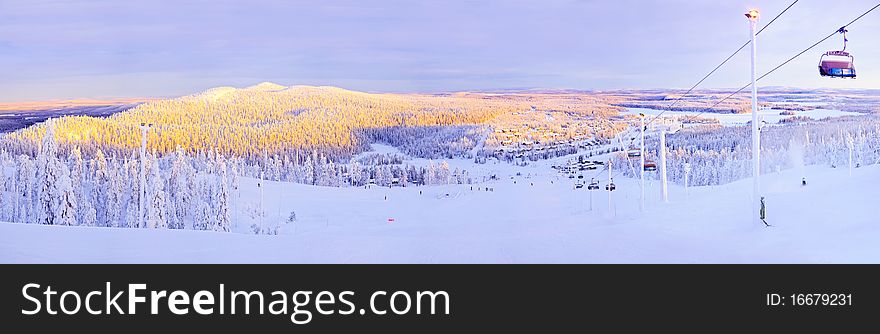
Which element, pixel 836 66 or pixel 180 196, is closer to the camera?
pixel 836 66

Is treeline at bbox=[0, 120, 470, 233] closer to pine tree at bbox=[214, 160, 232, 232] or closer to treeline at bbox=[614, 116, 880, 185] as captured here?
pine tree at bbox=[214, 160, 232, 232]

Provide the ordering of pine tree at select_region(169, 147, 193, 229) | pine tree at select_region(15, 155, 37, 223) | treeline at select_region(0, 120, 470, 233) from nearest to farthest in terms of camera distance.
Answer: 1. treeline at select_region(0, 120, 470, 233)
2. pine tree at select_region(15, 155, 37, 223)
3. pine tree at select_region(169, 147, 193, 229)

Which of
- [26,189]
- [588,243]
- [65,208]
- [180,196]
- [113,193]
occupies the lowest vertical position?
[180,196]

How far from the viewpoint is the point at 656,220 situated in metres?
20.0

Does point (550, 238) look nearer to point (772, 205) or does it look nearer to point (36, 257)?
point (772, 205)

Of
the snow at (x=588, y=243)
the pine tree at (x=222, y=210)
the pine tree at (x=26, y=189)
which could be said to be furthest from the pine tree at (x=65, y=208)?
the snow at (x=588, y=243)

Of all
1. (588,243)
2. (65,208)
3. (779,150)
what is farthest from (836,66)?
(779,150)

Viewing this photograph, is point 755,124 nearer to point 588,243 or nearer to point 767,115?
point 588,243

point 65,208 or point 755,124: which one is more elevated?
point 755,124

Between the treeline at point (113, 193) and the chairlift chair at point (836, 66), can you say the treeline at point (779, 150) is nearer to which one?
the treeline at point (113, 193)

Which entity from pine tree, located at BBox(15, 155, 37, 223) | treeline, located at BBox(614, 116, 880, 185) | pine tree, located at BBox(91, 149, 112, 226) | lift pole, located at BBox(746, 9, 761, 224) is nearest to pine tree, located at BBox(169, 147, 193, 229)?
pine tree, located at BBox(91, 149, 112, 226)

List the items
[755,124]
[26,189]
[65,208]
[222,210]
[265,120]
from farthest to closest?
[265,120] → [26,189] → [222,210] → [65,208] → [755,124]

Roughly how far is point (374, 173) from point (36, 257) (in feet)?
314

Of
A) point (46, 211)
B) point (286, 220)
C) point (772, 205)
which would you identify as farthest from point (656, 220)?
point (286, 220)
